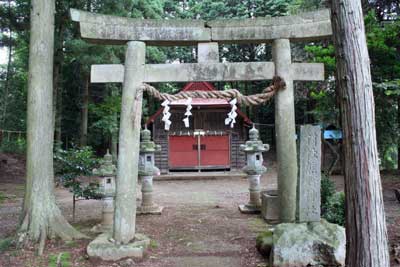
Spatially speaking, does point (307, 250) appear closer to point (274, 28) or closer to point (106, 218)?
point (274, 28)

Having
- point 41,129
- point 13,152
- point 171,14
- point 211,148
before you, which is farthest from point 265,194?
point 171,14

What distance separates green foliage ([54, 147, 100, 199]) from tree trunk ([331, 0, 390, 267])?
5638 millimetres

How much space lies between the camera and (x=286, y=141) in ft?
19.9

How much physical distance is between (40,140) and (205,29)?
11.5ft

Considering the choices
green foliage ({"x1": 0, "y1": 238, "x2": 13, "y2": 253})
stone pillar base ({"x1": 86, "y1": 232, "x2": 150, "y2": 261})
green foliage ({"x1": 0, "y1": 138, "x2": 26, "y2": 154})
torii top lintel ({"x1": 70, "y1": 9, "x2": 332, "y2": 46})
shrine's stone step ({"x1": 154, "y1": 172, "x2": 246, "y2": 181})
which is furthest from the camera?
green foliage ({"x1": 0, "y1": 138, "x2": 26, "y2": 154})

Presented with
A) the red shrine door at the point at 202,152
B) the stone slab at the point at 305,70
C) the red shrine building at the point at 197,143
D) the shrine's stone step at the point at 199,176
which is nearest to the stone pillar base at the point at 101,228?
the stone slab at the point at 305,70

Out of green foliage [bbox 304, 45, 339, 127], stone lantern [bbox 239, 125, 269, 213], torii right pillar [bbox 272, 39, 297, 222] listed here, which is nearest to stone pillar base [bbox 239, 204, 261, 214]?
stone lantern [bbox 239, 125, 269, 213]

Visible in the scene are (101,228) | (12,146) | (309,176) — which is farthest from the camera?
(12,146)

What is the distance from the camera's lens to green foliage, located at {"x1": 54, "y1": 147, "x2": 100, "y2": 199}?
728 cm

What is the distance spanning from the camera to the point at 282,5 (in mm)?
19828

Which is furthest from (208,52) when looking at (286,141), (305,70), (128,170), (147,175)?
(147,175)

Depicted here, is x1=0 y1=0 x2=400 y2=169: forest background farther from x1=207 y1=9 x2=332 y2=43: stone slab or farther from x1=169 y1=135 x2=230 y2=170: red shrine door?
x1=169 y1=135 x2=230 y2=170: red shrine door

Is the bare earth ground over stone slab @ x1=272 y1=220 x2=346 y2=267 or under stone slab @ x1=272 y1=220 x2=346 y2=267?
under

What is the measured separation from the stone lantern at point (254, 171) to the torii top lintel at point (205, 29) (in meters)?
4.08
